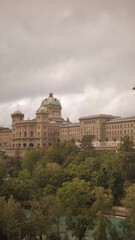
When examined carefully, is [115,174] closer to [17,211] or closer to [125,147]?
[125,147]

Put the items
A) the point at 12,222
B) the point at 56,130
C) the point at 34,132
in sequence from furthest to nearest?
the point at 56,130, the point at 34,132, the point at 12,222

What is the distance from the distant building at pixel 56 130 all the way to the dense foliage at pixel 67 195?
15.9m

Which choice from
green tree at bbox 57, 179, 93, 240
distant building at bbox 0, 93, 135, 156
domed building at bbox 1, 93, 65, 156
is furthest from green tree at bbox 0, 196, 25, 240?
domed building at bbox 1, 93, 65, 156

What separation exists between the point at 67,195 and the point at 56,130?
7388 cm

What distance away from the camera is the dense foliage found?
92.5ft

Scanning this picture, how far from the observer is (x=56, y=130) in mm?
104812

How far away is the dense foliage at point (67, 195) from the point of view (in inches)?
1110

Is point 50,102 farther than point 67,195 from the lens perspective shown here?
Yes

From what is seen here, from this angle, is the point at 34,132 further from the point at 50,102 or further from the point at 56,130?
the point at 50,102

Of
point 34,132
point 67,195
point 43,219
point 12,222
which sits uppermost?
point 34,132

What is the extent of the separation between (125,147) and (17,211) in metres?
33.6

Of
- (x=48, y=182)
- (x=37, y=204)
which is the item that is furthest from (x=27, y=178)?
(x=37, y=204)

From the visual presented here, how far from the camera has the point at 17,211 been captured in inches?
1130

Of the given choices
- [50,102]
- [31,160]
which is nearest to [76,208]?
[31,160]
